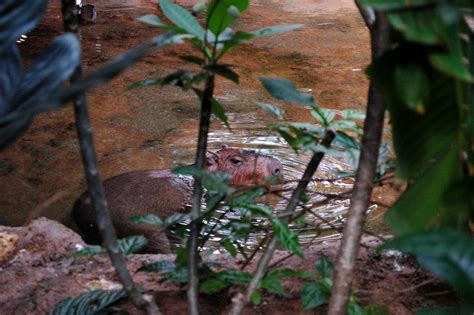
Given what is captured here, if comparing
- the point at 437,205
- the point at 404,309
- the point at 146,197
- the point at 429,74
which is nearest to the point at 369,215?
the point at 146,197

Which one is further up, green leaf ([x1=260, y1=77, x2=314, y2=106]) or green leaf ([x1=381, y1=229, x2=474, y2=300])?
green leaf ([x1=260, y1=77, x2=314, y2=106])

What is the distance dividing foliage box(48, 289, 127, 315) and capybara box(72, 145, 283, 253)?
1384 mm

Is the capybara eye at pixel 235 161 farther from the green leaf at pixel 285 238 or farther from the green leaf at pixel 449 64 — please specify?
the green leaf at pixel 449 64

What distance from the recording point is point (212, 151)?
459cm

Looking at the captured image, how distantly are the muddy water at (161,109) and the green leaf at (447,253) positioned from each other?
7.59 ft

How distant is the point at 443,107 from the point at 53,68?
25.7 inches

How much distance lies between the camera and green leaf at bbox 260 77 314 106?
64.6 inches

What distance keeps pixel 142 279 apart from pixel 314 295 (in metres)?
0.63

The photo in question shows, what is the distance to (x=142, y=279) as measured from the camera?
2.19 meters

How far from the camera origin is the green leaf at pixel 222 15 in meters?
1.66

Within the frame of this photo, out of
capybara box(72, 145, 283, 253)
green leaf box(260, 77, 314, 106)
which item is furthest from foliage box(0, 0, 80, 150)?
capybara box(72, 145, 283, 253)

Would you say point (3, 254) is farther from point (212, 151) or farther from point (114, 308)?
point (212, 151)

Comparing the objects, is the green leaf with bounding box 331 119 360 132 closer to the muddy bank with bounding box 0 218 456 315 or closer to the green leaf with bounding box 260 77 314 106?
the green leaf with bounding box 260 77 314 106

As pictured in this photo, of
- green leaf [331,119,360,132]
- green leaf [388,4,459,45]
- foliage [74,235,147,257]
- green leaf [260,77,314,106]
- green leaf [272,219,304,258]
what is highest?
green leaf [388,4,459,45]
